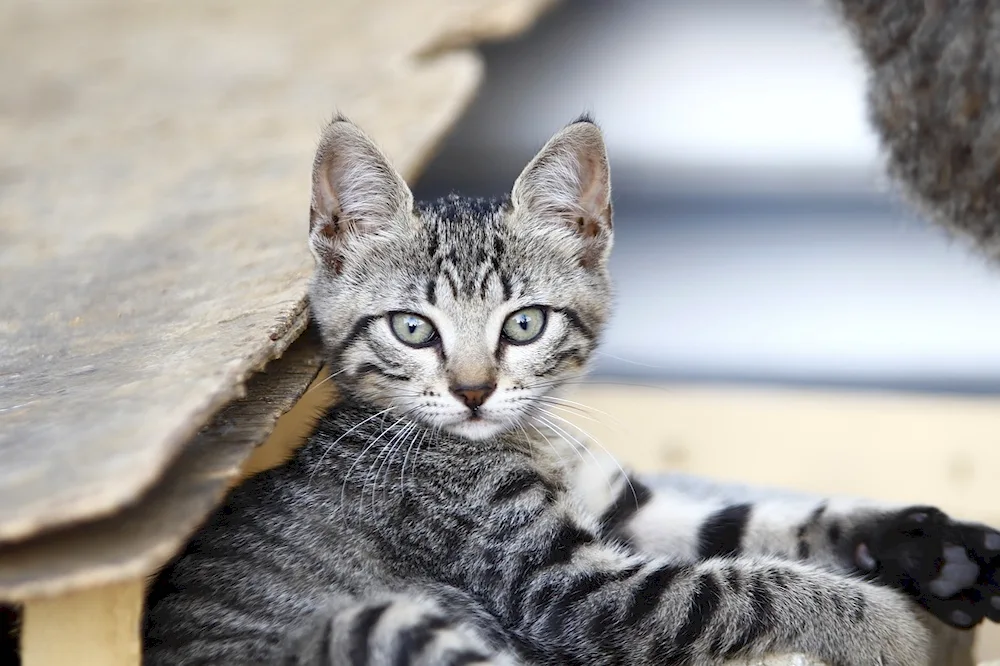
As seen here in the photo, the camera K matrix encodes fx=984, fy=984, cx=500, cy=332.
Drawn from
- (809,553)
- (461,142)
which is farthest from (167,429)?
(461,142)

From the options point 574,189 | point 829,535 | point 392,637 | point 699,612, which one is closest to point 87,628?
point 392,637

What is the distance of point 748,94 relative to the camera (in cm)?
326

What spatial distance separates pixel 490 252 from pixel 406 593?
537mm

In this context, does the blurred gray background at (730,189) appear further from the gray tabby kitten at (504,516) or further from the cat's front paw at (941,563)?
the cat's front paw at (941,563)

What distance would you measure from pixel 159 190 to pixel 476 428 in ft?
3.58

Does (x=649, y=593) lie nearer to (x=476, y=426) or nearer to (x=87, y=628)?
(x=476, y=426)

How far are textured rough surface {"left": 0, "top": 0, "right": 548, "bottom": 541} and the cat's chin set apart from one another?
0.27 metres

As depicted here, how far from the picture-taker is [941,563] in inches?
54.6

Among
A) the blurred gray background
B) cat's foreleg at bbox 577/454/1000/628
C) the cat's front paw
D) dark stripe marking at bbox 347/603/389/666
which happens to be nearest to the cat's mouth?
cat's foreleg at bbox 577/454/1000/628

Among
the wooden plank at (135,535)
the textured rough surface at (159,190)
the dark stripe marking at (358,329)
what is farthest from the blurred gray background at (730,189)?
the wooden plank at (135,535)

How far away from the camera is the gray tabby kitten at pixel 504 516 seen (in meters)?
1.31

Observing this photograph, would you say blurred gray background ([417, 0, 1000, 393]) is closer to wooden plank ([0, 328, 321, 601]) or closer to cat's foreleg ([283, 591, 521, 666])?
cat's foreleg ([283, 591, 521, 666])

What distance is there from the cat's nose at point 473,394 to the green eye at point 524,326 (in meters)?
0.11

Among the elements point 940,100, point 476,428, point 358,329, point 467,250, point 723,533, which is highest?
point 940,100
